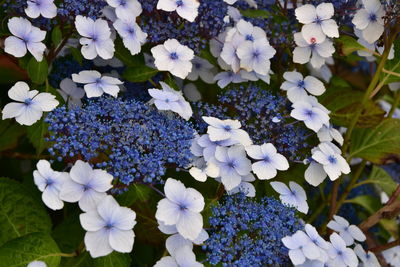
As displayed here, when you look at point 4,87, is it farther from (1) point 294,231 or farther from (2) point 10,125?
(1) point 294,231

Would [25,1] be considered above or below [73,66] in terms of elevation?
above

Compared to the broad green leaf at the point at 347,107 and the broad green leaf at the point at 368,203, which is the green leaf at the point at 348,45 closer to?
the broad green leaf at the point at 347,107

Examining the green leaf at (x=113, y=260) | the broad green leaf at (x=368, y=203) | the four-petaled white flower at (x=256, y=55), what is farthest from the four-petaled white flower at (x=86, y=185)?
the broad green leaf at (x=368, y=203)

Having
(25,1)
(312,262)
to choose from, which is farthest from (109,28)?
(312,262)

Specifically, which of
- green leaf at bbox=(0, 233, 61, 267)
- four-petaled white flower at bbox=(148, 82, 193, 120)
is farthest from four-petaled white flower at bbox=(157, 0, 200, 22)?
green leaf at bbox=(0, 233, 61, 267)

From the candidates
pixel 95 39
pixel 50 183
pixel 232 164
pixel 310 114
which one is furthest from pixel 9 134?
pixel 310 114

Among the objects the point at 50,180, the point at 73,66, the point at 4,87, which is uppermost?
the point at 50,180
